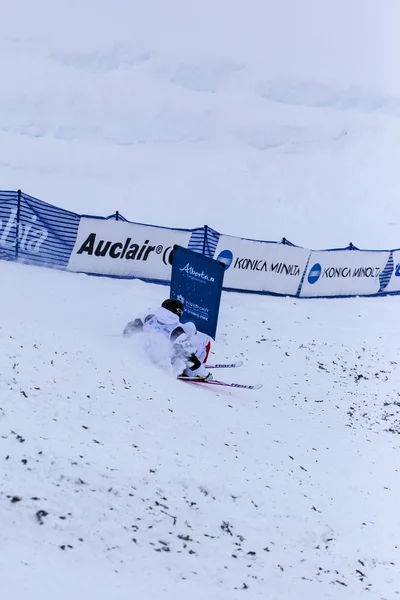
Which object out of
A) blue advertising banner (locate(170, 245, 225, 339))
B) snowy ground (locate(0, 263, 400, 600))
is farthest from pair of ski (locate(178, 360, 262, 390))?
blue advertising banner (locate(170, 245, 225, 339))

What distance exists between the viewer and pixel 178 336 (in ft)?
36.4

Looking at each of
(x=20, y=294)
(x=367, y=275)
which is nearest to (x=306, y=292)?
(x=367, y=275)

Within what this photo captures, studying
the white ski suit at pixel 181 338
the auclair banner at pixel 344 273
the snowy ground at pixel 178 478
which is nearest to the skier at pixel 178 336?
the white ski suit at pixel 181 338

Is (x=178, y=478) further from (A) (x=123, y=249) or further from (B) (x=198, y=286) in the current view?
(A) (x=123, y=249)

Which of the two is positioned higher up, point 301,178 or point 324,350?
point 301,178

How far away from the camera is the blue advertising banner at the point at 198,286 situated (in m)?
13.2

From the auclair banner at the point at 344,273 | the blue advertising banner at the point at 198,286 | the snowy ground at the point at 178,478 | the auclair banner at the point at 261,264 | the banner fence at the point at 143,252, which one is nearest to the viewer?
the snowy ground at the point at 178,478

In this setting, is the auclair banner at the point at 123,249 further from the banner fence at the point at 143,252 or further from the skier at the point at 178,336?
the skier at the point at 178,336

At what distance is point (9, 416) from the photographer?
23.3 feet

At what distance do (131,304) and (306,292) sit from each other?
22.6 ft

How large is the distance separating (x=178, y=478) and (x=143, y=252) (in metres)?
10.9

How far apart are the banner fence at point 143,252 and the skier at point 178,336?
571 cm

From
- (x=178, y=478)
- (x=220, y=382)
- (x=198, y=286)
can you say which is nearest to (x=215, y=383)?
(x=220, y=382)

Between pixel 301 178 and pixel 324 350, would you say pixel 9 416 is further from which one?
pixel 301 178
